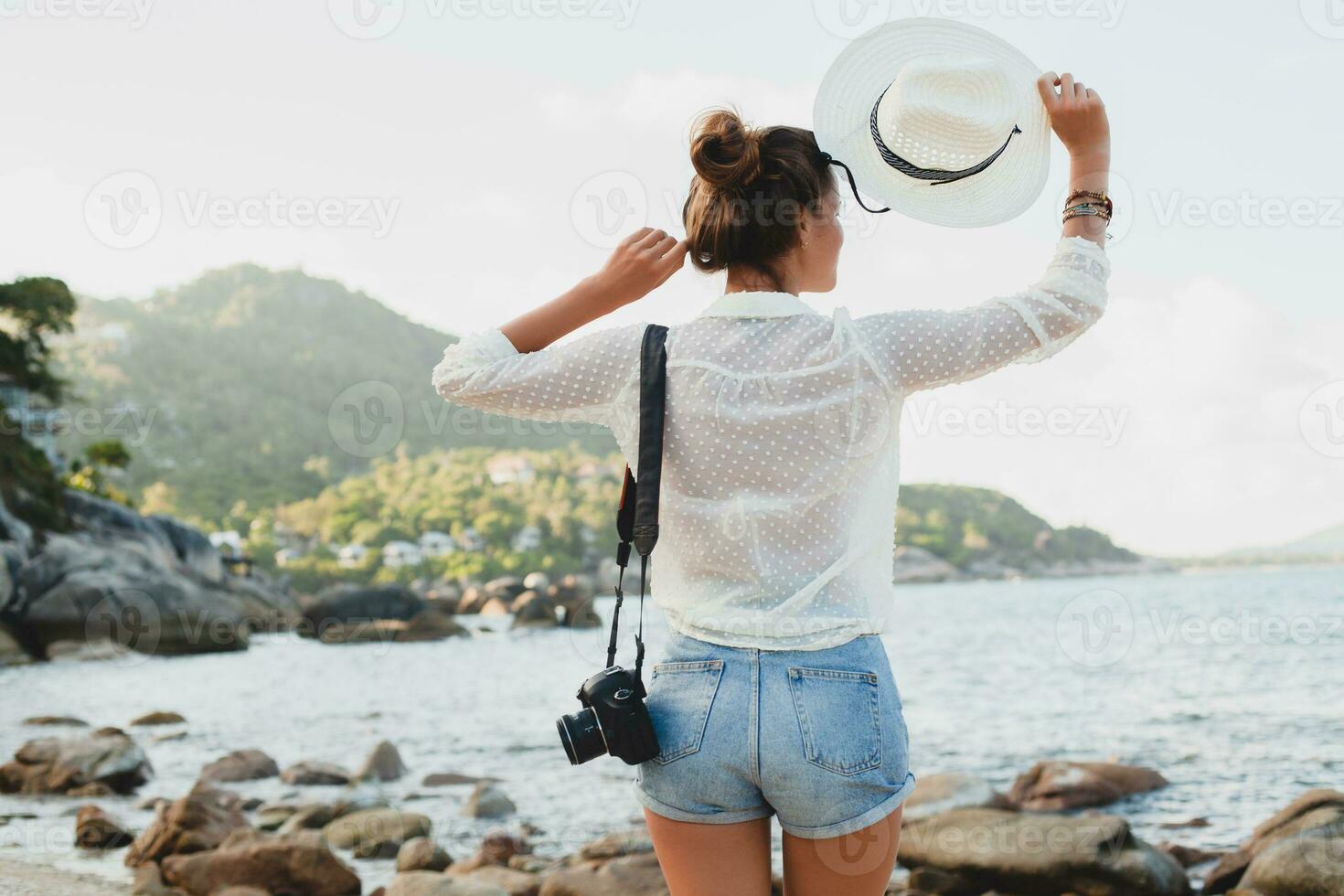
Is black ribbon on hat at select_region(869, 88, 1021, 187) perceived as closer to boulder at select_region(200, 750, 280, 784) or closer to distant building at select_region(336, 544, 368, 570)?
boulder at select_region(200, 750, 280, 784)

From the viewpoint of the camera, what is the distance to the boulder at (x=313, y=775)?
10.1m

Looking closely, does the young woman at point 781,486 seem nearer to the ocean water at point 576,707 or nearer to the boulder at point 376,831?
the ocean water at point 576,707

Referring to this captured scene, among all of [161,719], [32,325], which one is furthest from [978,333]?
[32,325]

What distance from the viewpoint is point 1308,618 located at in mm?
37812

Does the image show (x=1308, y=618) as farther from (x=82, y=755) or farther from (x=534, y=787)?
(x=82, y=755)

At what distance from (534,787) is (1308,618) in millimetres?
35883

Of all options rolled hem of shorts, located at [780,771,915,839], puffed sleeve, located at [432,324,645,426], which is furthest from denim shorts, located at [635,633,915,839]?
puffed sleeve, located at [432,324,645,426]

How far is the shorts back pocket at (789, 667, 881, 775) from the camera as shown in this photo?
1.49m

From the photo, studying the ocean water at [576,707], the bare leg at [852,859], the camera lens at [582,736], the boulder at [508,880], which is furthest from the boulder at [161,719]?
the bare leg at [852,859]

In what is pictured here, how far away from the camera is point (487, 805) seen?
29.5ft

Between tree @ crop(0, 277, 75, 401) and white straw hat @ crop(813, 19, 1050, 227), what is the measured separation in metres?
28.7

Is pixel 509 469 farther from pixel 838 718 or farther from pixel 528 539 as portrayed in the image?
pixel 838 718

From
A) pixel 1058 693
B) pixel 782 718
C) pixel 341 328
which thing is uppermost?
pixel 341 328

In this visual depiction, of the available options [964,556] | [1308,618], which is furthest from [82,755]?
[964,556]
